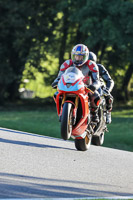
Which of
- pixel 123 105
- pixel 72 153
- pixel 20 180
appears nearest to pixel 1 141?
pixel 72 153

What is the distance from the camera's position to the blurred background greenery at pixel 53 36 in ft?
89.6

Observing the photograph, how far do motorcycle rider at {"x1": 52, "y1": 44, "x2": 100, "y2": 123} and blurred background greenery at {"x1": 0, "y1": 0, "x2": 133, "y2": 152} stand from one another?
53.7 ft

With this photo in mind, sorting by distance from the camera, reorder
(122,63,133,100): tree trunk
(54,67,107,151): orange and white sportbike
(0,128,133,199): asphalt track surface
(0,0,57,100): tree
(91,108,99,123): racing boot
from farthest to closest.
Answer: (122,63,133,100): tree trunk, (0,0,57,100): tree, (91,108,99,123): racing boot, (54,67,107,151): orange and white sportbike, (0,128,133,199): asphalt track surface

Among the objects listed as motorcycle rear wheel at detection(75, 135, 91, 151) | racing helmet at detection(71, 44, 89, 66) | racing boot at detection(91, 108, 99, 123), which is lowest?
motorcycle rear wheel at detection(75, 135, 91, 151)

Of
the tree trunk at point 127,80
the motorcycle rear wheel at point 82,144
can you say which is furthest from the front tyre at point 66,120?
the tree trunk at point 127,80

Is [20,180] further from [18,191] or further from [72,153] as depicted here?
[72,153]

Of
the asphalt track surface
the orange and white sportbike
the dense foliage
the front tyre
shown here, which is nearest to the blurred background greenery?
the dense foliage

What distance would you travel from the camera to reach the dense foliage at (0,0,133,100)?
89.5 feet

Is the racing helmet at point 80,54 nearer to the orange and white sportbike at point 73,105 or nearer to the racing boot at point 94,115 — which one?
the orange and white sportbike at point 73,105

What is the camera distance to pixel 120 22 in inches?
1061

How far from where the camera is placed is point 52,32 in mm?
33469

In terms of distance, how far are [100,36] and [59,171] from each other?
2061 cm

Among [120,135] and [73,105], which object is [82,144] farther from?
[120,135]

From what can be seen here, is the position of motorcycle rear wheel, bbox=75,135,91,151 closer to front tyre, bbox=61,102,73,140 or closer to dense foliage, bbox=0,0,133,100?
front tyre, bbox=61,102,73,140
